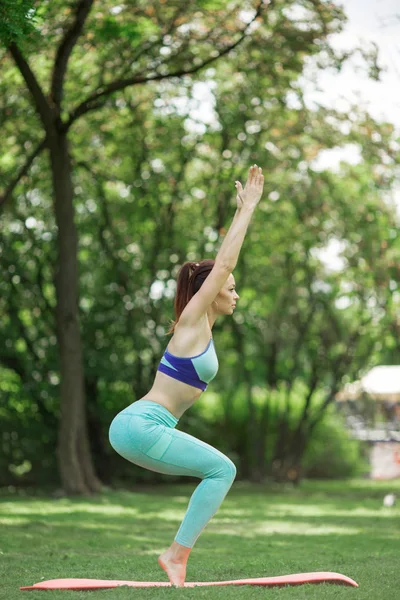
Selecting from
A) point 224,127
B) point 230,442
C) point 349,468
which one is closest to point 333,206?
point 224,127

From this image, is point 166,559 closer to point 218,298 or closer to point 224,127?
point 218,298

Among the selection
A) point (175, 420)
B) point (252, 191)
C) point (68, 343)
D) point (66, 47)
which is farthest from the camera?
point (68, 343)

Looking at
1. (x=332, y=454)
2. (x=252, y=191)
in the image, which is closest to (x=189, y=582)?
(x=252, y=191)

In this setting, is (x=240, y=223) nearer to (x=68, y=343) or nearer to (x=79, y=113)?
(x=79, y=113)

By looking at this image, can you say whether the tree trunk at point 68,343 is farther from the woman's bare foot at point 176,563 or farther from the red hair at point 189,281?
the woman's bare foot at point 176,563

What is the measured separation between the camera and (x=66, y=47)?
10695 millimetres

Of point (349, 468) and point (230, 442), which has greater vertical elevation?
point (230, 442)

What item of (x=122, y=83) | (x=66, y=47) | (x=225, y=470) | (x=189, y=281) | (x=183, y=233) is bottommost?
(x=183, y=233)

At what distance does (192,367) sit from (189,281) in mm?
533

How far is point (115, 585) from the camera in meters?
4.79

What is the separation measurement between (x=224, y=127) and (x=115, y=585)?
30.6ft

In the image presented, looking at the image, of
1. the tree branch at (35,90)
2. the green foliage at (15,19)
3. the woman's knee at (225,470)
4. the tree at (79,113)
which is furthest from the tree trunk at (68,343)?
the woman's knee at (225,470)

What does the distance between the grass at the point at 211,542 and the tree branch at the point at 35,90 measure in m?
4.58

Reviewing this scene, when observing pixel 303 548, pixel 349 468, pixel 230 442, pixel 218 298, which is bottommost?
pixel 349 468
